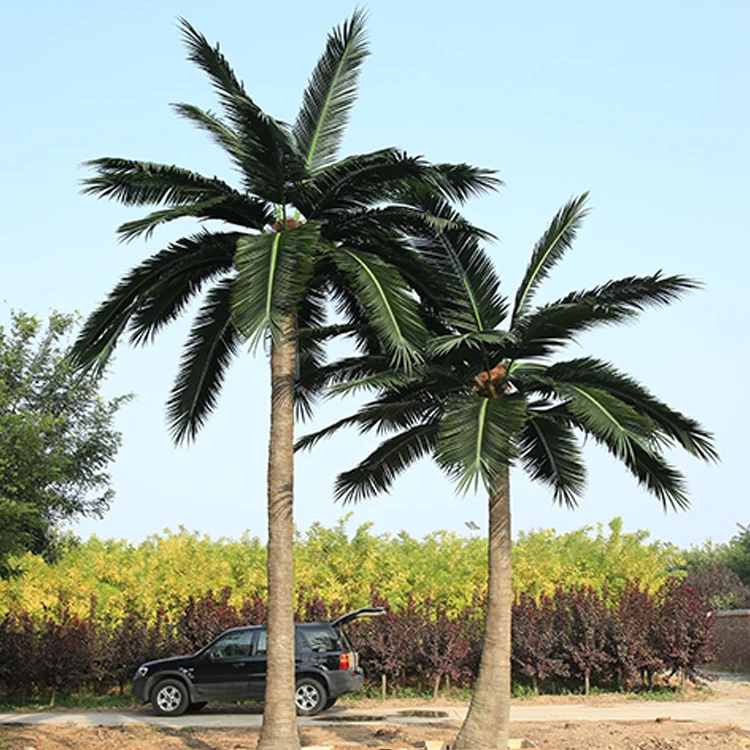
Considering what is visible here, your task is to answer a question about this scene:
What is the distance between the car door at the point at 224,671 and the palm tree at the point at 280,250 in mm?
5521

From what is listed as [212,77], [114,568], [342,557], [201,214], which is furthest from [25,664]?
[212,77]

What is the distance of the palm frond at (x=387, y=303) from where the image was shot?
12984 millimetres

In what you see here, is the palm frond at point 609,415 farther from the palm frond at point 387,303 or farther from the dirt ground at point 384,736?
the dirt ground at point 384,736

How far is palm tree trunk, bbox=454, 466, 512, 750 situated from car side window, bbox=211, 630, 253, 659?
6431 mm

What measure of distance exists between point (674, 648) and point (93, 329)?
1519cm

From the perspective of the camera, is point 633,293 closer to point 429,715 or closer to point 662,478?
point 662,478

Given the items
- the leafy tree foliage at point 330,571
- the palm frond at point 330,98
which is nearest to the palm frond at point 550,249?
the palm frond at point 330,98

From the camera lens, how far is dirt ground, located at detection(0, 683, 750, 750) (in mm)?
15102

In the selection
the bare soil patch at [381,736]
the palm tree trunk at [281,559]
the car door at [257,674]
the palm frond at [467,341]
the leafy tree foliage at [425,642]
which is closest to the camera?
the palm tree trunk at [281,559]

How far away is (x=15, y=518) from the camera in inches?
526

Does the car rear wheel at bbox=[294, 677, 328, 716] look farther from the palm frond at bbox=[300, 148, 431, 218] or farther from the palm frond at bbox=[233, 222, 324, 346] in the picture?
the palm frond at bbox=[300, 148, 431, 218]

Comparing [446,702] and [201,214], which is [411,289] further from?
[446,702]

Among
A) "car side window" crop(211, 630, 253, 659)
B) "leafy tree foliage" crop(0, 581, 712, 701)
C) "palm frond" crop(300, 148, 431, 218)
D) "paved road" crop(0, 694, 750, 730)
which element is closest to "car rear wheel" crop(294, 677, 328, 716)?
"paved road" crop(0, 694, 750, 730)

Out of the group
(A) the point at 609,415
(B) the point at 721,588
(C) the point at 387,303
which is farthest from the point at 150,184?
(B) the point at 721,588
